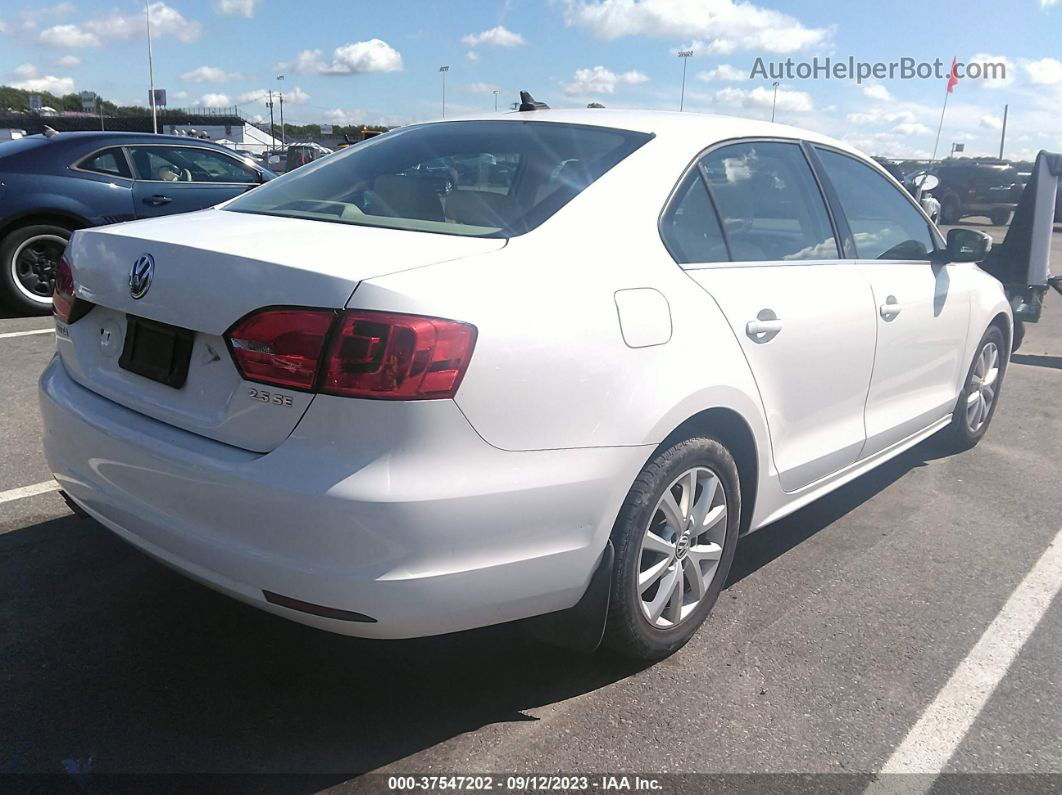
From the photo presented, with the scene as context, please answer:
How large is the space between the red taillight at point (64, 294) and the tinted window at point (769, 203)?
6.66 ft

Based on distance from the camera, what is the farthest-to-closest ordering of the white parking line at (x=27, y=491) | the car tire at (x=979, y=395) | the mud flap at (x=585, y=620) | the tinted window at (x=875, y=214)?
the car tire at (x=979, y=395)
the white parking line at (x=27, y=491)
the tinted window at (x=875, y=214)
the mud flap at (x=585, y=620)

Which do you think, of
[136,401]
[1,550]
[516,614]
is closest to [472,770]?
[516,614]

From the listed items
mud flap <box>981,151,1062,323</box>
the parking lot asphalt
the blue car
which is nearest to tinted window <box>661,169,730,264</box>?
the parking lot asphalt

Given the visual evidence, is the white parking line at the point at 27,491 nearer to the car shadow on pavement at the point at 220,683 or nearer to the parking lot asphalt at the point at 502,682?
the parking lot asphalt at the point at 502,682

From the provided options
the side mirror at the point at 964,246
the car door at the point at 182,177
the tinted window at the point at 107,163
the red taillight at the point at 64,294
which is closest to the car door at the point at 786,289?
the side mirror at the point at 964,246

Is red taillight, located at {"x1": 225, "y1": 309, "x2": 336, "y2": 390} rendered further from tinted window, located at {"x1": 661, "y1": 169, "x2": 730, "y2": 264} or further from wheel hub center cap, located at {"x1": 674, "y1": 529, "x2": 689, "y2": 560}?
wheel hub center cap, located at {"x1": 674, "y1": 529, "x2": 689, "y2": 560}

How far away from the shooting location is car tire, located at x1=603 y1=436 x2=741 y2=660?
8.20ft

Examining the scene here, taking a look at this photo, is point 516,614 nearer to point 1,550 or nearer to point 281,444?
point 281,444

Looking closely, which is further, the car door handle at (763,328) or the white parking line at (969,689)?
the car door handle at (763,328)

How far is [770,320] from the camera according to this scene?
9.70 feet

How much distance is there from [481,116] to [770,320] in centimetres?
134

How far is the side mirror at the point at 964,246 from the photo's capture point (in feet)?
13.5

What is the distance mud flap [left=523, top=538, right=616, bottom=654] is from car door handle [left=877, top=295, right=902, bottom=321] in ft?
5.91

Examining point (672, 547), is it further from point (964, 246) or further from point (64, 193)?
point (64, 193)
